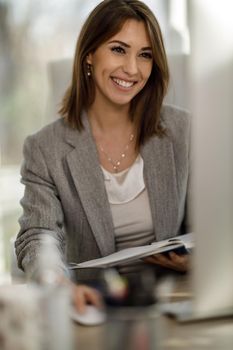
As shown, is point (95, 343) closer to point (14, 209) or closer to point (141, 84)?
point (141, 84)

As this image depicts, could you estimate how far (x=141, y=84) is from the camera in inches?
60.1

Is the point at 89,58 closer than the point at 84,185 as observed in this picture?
No

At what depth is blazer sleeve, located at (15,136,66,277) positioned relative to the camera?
118 centimetres

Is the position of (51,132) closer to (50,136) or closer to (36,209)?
(50,136)

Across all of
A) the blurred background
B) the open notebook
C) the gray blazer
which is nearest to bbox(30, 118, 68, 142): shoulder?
the gray blazer

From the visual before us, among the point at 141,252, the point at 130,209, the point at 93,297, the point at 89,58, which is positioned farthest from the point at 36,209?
the point at 93,297

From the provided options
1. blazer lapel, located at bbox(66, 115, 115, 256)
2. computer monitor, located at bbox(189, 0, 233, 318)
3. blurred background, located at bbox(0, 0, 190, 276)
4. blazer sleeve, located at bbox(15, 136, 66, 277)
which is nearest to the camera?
computer monitor, located at bbox(189, 0, 233, 318)

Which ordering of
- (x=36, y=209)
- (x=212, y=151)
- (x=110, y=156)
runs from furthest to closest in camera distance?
(x=110, y=156)
(x=36, y=209)
(x=212, y=151)

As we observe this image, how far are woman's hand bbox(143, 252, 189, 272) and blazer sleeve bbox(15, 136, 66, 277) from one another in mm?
192

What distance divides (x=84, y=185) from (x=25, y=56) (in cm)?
183

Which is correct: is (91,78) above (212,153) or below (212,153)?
above

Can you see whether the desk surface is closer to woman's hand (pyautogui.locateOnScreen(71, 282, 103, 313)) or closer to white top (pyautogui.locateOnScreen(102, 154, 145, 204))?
woman's hand (pyautogui.locateOnScreen(71, 282, 103, 313))

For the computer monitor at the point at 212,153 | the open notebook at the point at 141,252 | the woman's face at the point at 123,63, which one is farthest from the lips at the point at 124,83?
the computer monitor at the point at 212,153

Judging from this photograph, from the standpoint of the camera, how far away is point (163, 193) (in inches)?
56.3
